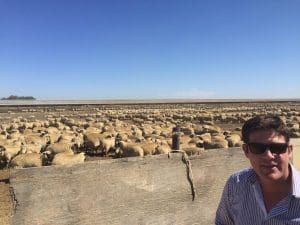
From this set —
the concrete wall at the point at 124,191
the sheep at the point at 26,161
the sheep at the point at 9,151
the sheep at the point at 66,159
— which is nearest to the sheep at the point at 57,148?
the sheep at the point at 9,151

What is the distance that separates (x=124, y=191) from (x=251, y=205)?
128 inches

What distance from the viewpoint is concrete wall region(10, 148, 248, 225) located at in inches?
202

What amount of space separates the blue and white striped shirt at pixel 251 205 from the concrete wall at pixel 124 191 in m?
2.75

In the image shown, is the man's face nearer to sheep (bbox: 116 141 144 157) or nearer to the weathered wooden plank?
the weathered wooden plank

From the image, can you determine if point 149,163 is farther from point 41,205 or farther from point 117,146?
point 117,146

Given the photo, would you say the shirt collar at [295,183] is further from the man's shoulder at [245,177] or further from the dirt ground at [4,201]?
the dirt ground at [4,201]

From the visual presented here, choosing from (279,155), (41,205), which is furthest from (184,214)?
(279,155)

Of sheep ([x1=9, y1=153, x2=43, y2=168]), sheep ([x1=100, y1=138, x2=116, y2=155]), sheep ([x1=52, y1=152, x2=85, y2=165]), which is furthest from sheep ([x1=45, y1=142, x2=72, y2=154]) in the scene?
sheep ([x1=100, y1=138, x2=116, y2=155])

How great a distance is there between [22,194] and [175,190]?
7.59ft

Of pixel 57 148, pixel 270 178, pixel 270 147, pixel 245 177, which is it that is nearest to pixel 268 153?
pixel 270 147

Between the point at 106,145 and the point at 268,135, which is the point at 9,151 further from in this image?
the point at 268,135

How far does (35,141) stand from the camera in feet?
57.4

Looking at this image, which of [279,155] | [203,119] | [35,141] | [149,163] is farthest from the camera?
[203,119]

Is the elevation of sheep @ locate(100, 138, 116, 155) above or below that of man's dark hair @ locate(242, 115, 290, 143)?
below
